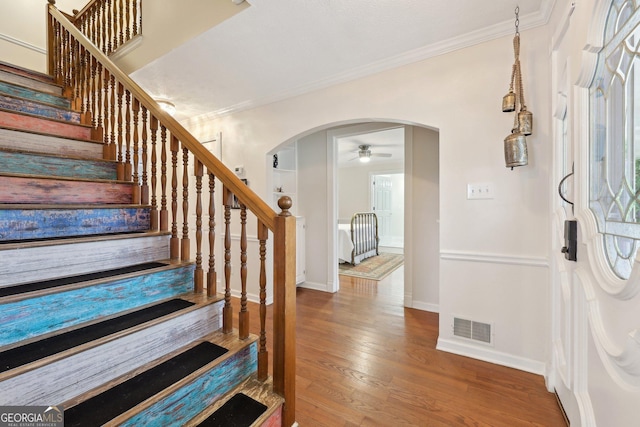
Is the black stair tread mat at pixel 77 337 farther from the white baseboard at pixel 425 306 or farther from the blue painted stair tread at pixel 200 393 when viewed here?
the white baseboard at pixel 425 306

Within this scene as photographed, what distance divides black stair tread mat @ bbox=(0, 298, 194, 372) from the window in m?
1.87

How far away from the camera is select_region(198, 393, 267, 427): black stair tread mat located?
3.75 ft

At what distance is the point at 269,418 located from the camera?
1.25 m

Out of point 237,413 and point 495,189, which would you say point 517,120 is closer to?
point 495,189

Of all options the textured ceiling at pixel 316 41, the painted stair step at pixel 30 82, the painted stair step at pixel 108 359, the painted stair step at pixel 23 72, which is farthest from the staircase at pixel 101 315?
the textured ceiling at pixel 316 41

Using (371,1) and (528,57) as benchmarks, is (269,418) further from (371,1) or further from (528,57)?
(528,57)

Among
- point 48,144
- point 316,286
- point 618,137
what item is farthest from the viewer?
point 316,286

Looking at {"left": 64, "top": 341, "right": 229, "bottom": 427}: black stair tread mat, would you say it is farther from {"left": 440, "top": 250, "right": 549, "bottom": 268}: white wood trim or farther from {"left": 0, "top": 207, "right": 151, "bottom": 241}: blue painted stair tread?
{"left": 440, "top": 250, "right": 549, "bottom": 268}: white wood trim

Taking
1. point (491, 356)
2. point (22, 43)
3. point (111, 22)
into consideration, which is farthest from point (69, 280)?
point (22, 43)

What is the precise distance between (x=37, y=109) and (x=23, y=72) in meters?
0.72

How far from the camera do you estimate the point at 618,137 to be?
3.04 feet

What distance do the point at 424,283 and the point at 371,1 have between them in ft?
9.07

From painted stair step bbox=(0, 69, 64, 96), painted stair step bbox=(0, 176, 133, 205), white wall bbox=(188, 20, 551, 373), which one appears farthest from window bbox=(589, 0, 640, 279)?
painted stair step bbox=(0, 69, 64, 96)

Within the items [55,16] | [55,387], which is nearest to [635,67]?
[55,387]
